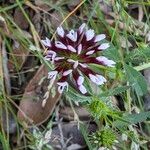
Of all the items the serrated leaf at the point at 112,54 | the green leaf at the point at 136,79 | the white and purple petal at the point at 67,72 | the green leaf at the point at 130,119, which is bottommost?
the green leaf at the point at 130,119

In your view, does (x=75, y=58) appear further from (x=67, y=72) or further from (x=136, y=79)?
(x=136, y=79)

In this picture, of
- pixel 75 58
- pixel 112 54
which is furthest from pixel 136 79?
pixel 75 58

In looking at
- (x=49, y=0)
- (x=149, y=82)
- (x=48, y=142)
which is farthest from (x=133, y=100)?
(x=49, y=0)

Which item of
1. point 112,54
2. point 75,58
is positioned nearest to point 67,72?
point 75,58

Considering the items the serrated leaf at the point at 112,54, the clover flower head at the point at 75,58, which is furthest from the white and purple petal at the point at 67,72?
the serrated leaf at the point at 112,54

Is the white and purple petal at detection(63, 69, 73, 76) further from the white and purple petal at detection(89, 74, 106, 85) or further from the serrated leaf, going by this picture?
the serrated leaf

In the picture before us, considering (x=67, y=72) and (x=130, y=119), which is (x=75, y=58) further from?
(x=130, y=119)

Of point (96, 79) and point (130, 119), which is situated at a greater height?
point (96, 79)

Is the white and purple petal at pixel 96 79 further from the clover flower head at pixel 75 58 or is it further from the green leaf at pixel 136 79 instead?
the green leaf at pixel 136 79

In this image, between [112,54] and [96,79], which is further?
[112,54]
